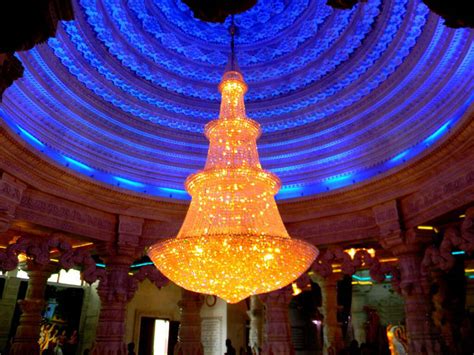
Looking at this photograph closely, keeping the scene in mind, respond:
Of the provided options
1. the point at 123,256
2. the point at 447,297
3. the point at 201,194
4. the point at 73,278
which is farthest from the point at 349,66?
the point at 73,278

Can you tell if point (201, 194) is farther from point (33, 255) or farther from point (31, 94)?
point (31, 94)

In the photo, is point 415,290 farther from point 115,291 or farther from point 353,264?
point 115,291

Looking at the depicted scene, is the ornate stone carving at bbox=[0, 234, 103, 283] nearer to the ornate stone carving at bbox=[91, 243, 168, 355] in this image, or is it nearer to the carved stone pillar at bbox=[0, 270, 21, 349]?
the ornate stone carving at bbox=[91, 243, 168, 355]

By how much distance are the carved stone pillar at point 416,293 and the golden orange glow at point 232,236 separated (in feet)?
7.69

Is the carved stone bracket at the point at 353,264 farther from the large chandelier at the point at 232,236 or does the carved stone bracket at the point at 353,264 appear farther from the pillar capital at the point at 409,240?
the large chandelier at the point at 232,236

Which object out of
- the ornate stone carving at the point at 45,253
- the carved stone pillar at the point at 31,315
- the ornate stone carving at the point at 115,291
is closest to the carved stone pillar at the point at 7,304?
the carved stone pillar at the point at 31,315

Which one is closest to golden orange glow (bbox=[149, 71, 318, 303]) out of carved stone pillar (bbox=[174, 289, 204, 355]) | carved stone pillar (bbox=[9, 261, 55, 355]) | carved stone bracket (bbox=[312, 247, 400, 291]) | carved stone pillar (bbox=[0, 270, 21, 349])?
carved stone bracket (bbox=[312, 247, 400, 291])

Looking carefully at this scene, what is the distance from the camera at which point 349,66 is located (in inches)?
292

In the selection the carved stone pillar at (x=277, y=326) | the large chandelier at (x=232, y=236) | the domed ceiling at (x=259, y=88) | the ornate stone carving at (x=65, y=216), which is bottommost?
the carved stone pillar at (x=277, y=326)

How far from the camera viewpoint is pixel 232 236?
413 cm

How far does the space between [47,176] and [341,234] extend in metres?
5.12

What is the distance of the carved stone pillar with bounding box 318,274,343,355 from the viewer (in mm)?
7914

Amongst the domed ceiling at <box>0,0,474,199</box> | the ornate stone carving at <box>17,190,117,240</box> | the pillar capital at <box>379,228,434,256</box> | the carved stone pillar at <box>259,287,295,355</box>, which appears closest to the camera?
the ornate stone carving at <box>17,190,117,240</box>

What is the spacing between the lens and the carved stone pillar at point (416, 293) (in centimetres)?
572
